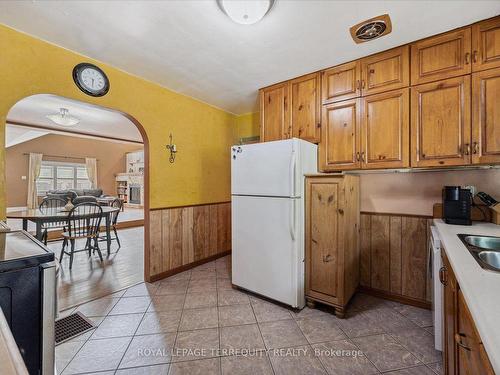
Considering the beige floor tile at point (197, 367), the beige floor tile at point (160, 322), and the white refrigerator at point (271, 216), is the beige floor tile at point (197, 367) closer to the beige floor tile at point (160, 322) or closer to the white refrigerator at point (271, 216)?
the beige floor tile at point (160, 322)

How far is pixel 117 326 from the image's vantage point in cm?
185

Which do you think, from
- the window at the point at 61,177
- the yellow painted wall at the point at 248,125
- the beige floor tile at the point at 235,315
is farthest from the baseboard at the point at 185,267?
the window at the point at 61,177

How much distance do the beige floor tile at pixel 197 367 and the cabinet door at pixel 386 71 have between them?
2.49 m

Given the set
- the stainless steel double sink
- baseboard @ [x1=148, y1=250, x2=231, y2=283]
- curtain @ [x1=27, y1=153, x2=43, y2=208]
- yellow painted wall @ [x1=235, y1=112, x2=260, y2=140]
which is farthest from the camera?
curtain @ [x1=27, y1=153, x2=43, y2=208]

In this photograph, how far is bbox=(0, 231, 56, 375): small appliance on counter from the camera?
0.90 metres

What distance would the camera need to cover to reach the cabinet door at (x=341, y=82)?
216 cm

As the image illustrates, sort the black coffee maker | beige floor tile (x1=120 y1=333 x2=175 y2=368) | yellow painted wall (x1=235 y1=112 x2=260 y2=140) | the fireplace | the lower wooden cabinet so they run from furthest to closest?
→ 1. the fireplace
2. yellow painted wall (x1=235 y1=112 x2=260 y2=140)
3. the black coffee maker
4. beige floor tile (x1=120 y1=333 x2=175 y2=368)
5. the lower wooden cabinet

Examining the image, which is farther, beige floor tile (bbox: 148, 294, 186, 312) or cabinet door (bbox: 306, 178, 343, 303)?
beige floor tile (bbox: 148, 294, 186, 312)

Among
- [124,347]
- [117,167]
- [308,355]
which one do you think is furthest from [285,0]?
[117,167]

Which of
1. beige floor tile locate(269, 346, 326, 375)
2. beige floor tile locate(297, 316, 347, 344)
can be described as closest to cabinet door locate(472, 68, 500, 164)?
beige floor tile locate(297, 316, 347, 344)

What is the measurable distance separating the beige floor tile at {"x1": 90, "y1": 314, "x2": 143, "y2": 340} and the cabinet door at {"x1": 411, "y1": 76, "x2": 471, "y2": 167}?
8.83ft

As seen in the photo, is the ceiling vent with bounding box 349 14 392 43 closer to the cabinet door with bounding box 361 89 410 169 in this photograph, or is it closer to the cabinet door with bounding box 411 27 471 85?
the cabinet door with bounding box 411 27 471 85

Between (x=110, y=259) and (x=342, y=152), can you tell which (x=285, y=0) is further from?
(x=110, y=259)

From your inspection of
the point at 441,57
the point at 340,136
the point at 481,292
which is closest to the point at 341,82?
the point at 340,136
